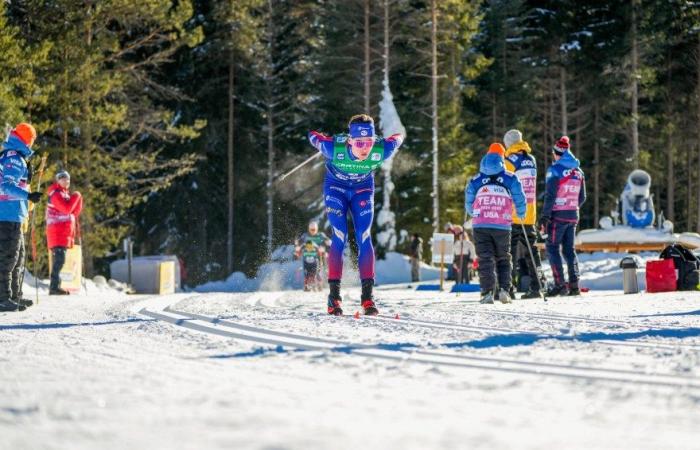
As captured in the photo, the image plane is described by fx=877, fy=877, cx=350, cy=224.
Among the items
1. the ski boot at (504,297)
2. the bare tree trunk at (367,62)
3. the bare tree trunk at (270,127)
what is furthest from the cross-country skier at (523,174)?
the bare tree trunk at (270,127)

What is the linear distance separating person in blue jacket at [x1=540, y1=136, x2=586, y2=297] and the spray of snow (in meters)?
19.8

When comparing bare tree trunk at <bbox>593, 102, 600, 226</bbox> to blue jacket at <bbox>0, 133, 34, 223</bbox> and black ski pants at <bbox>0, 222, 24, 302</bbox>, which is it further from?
black ski pants at <bbox>0, 222, 24, 302</bbox>

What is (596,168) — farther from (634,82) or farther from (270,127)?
(270,127)

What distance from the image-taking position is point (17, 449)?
254 centimetres

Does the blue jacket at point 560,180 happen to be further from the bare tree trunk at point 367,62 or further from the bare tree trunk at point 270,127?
the bare tree trunk at point 270,127

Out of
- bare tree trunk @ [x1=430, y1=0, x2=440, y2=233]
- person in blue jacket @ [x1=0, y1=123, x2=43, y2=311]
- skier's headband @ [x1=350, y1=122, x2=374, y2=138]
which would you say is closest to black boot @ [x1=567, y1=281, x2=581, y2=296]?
skier's headband @ [x1=350, y1=122, x2=374, y2=138]

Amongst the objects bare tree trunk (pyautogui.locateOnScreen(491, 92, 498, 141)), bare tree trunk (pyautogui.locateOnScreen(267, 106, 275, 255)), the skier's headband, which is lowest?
the skier's headband

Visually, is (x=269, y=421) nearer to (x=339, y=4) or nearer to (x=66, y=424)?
(x=66, y=424)

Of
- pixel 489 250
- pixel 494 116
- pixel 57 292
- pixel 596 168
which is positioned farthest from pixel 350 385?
pixel 596 168

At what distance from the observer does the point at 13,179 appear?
9.06 metres

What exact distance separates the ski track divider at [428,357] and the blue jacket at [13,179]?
328 cm

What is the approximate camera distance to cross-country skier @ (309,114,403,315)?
27.1 ft

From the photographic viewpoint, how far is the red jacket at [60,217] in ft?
46.1

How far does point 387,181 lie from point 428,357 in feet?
90.8
